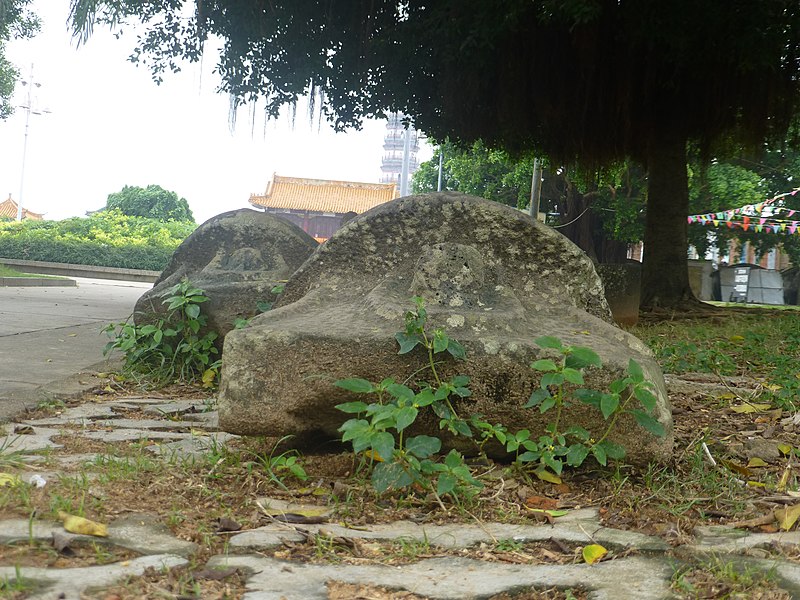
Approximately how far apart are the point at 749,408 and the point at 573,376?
1.62 metres

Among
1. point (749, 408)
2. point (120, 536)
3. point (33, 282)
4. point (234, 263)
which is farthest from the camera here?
point (33, 282)

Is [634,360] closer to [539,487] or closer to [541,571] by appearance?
[539,487]

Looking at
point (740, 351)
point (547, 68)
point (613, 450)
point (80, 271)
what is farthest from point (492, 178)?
point (613, 450)

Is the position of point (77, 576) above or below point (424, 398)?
below

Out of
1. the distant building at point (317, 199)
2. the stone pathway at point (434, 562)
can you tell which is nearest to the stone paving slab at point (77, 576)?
the stone pathway at point (434, 562)

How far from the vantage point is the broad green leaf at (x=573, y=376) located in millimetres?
2256

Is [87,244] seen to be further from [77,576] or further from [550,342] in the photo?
[77,576]

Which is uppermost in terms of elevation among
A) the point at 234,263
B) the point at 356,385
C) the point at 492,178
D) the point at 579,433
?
the point at 492,178

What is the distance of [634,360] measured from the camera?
95.8 inches

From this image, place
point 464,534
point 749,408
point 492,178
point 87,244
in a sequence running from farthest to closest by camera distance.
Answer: point 87,244, point 492,178, point 749,408, point 464,534

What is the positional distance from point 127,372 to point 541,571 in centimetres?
331

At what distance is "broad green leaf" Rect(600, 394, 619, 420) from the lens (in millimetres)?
2246

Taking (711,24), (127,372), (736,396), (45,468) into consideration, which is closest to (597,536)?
(45,468)

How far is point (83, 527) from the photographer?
1.77 metres
